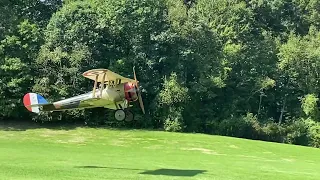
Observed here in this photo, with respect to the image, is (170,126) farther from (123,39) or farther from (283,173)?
(283,173)

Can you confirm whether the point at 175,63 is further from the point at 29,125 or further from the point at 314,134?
the point at 29,125

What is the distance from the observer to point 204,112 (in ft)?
171

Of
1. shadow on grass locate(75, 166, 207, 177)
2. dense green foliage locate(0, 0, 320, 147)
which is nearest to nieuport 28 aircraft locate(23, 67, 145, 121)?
shadow on grass locate(75, 166, 207, 177)

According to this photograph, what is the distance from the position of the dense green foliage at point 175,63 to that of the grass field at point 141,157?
5.01 metres

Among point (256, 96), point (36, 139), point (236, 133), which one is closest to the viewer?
point (36, 139)

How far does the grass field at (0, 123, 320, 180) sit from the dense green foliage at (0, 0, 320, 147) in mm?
5013

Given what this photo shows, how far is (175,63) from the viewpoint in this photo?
51500mm

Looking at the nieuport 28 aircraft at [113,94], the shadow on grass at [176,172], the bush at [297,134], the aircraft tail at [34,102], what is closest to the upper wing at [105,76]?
the nieuport 28 aircraft at [113,94]

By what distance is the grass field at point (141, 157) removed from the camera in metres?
20.9

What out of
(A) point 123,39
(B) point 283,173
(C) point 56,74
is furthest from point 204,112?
(B) point 283,173

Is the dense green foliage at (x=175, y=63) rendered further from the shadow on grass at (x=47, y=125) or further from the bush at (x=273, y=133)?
the shadow on grass at (x=47, y=125)

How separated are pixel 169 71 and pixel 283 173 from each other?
2851cm

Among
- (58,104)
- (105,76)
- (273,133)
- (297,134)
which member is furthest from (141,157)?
(297,134)

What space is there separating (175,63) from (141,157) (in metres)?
23.8
